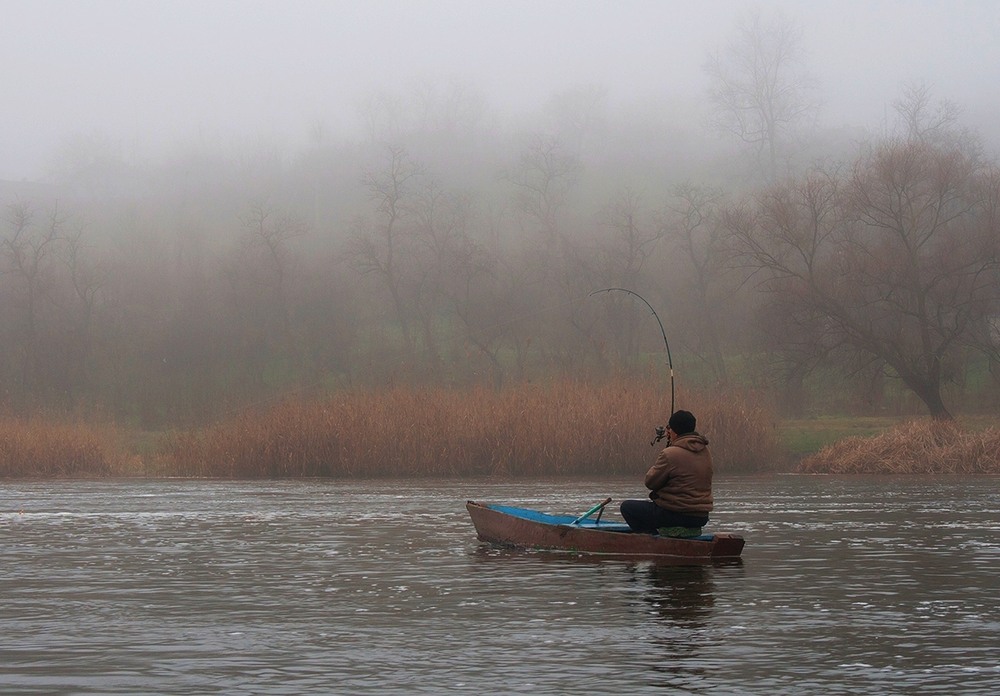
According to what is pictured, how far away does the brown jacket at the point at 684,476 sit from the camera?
17.1 meters

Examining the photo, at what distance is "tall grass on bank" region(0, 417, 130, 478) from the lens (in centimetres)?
3909

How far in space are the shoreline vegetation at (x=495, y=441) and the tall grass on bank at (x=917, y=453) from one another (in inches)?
1.4

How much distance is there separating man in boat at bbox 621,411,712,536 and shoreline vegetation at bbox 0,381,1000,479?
18.4m

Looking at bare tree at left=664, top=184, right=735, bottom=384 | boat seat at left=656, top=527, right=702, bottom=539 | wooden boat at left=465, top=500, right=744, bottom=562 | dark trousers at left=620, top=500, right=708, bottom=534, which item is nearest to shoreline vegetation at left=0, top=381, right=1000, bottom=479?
wooden boat at left=465, top=500, right=744, bottom=562

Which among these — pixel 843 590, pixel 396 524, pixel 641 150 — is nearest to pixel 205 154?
pixel 641 150

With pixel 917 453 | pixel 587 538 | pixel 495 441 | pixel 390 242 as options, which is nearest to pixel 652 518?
pixel 587 538

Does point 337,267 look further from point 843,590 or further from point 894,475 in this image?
point 843,590

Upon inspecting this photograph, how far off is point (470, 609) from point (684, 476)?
170 inches

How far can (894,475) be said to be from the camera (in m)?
37.9

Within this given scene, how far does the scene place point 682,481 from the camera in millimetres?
17156

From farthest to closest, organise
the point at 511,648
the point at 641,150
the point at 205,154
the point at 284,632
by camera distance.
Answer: the point at 205,154
the point at 641,150
the point at 284,632
the point at 511,648

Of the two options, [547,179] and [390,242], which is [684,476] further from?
[547,179]

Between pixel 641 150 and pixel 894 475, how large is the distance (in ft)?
255

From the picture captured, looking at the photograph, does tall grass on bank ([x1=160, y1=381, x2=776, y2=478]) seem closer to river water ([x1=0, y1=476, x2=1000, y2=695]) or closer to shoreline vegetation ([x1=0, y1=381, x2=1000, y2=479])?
shoreline vegetation ([x1=0, y1=381, x2=1000, y2=479])
